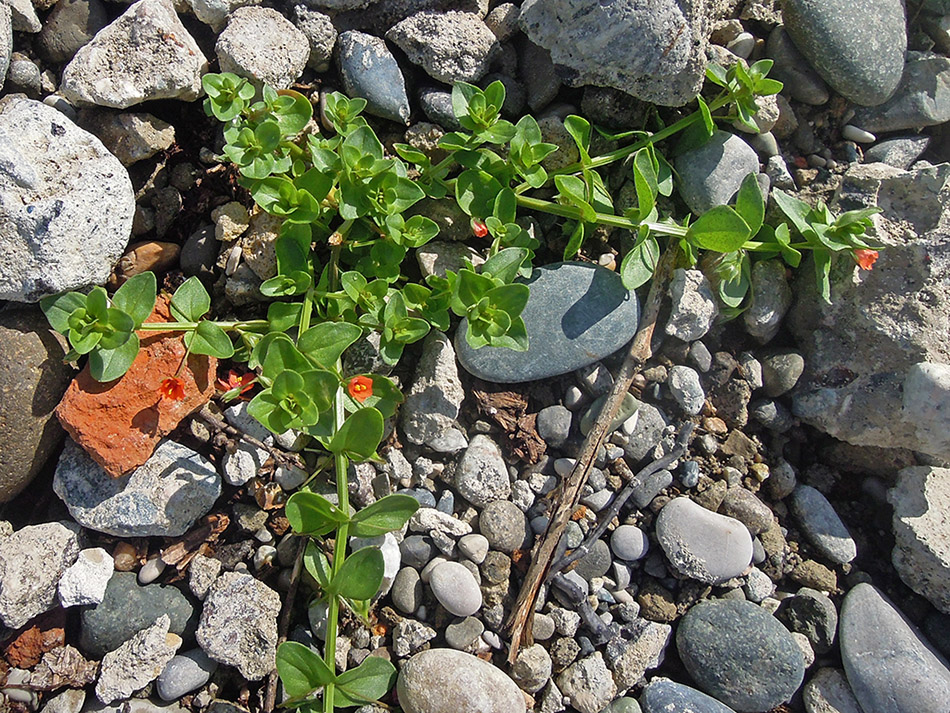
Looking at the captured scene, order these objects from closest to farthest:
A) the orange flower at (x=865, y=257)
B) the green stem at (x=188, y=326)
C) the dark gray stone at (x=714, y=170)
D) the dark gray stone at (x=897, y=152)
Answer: the green stem at (x=188, y=326) → the orange flower at (x=865, y=257) → the dark gray stone at (x=714, y=170) → the dark gray stone at (x=897, y=152)

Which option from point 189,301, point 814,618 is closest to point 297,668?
point 189,301

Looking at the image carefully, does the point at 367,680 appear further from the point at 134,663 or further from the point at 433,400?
the point at 433,400

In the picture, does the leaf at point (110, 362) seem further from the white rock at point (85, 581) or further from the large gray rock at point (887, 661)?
the large gray rock at point (887, 661)

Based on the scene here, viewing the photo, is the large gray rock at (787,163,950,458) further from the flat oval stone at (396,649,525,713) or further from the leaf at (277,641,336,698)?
the leaf at (277,641,336,698)

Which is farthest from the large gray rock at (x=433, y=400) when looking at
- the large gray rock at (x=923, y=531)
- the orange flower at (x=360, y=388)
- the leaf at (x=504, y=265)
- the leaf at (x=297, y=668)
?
the large gray rock at (x=923, y=531)

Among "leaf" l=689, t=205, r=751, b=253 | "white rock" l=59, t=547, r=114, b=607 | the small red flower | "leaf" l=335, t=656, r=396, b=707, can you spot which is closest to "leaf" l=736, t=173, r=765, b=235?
"leaf" l=689, t=205, r=751, b=253

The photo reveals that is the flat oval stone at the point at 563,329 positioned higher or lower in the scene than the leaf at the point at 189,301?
lower
